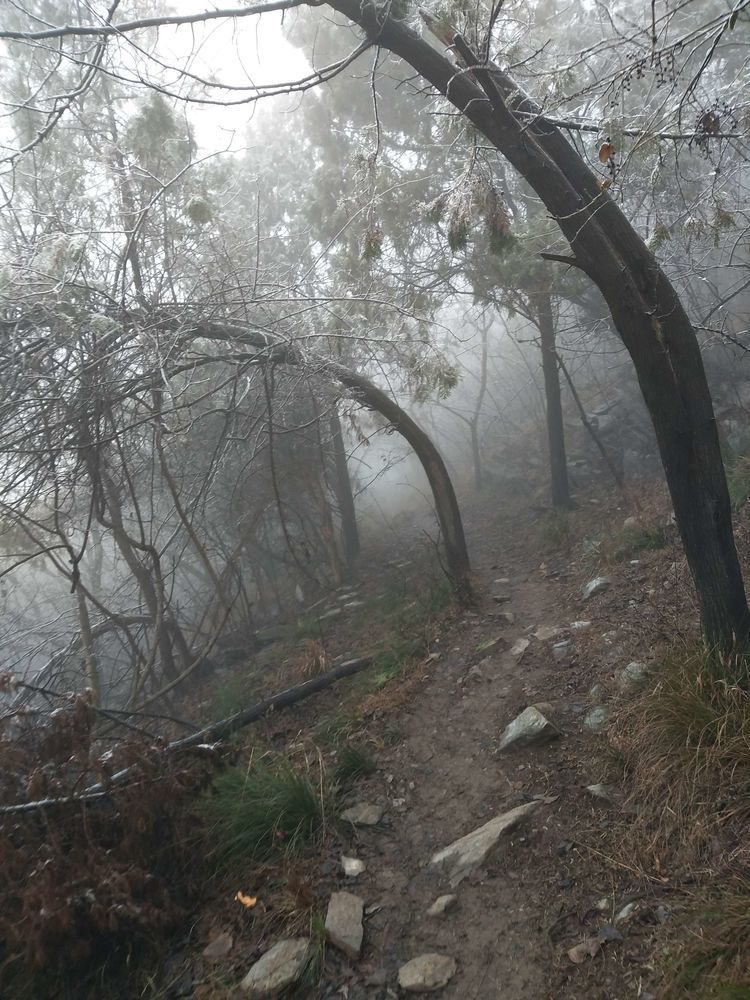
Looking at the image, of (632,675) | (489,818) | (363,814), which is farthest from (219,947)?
(632,675)

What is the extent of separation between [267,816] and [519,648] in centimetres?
280

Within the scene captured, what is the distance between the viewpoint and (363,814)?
160 inches

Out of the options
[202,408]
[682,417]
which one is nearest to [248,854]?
[682,417]

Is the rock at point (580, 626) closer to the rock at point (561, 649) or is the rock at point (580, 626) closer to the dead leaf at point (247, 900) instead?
the rock at point (561, 649)

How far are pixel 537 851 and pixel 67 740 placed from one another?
8.48 feet

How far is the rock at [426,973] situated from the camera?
2824 millimetres

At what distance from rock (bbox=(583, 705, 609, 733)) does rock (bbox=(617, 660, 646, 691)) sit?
205mm

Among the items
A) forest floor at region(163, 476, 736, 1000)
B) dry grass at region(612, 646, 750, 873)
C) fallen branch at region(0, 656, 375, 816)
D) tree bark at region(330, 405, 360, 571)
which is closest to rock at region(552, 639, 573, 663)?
forest floor at region(163, 476, 736, 1000)

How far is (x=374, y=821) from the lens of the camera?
400 cm

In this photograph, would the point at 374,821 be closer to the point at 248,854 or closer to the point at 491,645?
the point at 248,854

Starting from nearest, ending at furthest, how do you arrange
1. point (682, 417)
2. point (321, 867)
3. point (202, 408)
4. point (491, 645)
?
point (321, 867) < point (682, 417) < point (491, 645) < point (202, 408)

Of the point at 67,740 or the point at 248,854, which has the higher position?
the point at 67,740

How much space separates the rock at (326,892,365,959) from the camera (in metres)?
3.07

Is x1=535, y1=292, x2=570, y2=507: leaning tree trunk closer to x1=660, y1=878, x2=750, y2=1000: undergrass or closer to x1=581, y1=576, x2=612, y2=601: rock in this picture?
x1=581, y1=576, x2=612, y2=601: rock
